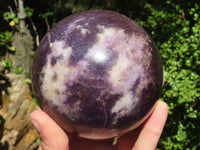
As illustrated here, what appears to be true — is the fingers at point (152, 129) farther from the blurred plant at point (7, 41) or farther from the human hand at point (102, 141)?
the blurred plant at point (7, 41)

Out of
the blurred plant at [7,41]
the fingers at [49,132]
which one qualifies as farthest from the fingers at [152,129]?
the blurred plant at [7,41]

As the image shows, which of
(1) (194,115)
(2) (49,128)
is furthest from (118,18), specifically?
(1) (194,115)

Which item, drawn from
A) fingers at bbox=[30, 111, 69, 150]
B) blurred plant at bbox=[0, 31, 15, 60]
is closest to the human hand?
fingers at bbox=[30, 111, 69, 150]

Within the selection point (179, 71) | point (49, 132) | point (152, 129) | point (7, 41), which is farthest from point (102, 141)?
point (7, 41)

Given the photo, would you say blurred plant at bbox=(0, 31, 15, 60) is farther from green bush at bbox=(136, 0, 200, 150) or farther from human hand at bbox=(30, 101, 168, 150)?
human hand at bbox=(30, 101, 168, 150)

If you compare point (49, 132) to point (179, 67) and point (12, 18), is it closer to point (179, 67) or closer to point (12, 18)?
point (179, 67)
